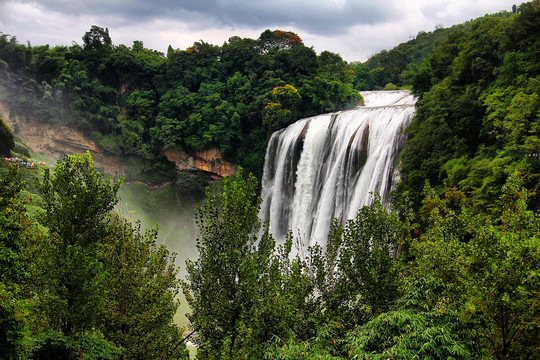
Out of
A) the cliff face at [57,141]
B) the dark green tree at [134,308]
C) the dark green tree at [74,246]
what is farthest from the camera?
the cliff face at [57,141]

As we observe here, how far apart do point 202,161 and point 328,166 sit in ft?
59.6

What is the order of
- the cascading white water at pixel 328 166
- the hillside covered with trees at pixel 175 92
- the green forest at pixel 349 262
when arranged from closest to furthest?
1. the green forest at pixel 349 262
2. the cascading white water at pixel 328 166
3. the hillside covered with trees at pixel 175 92

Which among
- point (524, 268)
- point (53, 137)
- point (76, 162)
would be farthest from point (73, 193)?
point (53, 137)

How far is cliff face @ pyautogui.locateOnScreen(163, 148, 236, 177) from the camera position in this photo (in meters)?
41.5

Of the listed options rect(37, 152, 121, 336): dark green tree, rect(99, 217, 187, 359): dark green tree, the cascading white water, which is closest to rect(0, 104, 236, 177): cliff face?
the cascading white water

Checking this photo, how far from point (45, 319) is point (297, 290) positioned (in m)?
8.43

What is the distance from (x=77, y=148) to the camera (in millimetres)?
44562

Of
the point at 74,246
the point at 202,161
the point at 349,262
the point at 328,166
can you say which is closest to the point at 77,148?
the point at 202,161

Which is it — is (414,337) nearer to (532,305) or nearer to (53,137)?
(532,305)

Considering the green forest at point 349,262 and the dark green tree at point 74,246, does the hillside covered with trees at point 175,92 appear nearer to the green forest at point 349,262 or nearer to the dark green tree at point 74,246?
the green forest at point 349,262

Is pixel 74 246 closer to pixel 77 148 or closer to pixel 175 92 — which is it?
pixel 175 92

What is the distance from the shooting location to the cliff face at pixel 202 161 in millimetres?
41531

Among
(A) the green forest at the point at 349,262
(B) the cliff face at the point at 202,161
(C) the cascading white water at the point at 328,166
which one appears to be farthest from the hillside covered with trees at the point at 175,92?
(A) the green forest at the point at 349,262

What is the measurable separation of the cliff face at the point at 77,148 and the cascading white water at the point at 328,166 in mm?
7823
